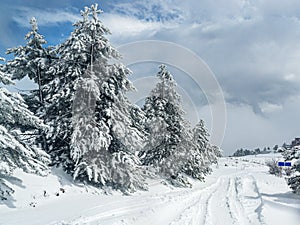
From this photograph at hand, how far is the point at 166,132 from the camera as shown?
23.5 m

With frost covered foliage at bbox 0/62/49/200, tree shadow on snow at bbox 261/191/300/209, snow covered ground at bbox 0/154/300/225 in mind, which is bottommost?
snow covered ground at bbox 0/154/300/225

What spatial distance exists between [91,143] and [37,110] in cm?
488

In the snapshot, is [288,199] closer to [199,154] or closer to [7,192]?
[7,192]

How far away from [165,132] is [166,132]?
11 centimetres

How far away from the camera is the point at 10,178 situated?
12.1 meters

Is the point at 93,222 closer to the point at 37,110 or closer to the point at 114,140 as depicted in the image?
the point at 114,140

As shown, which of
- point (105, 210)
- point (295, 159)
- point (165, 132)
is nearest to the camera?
point (105, 210)

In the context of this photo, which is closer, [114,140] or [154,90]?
[114,140]

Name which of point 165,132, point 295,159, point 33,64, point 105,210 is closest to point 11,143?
point 105,210

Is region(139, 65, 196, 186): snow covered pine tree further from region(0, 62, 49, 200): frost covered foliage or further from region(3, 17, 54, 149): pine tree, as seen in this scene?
region(0, 62, 49, 200): frost covered foliage

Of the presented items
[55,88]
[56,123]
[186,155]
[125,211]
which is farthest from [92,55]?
[186,155]

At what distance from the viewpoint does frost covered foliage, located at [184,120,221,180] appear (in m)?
27.3

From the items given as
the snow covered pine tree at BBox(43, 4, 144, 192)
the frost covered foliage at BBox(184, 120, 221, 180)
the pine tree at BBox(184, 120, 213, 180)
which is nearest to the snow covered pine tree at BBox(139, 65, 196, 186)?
the frost covered foliage at BBox(184, 120, 221, 180)

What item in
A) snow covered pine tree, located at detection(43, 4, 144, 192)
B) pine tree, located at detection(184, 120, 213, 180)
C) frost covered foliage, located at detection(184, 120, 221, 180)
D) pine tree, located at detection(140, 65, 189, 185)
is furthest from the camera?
pine tree, located at detection(184, 120, 213, 180)
